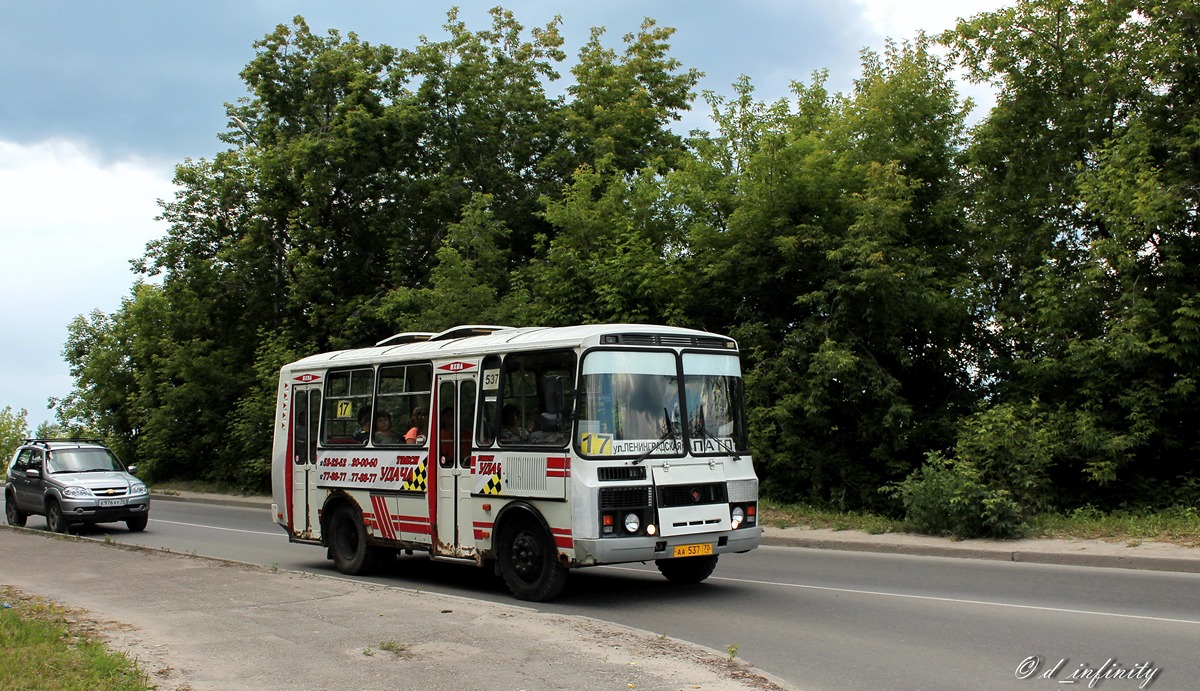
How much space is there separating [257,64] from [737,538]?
29.3m

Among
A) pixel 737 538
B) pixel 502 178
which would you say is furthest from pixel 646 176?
pixel 737 538

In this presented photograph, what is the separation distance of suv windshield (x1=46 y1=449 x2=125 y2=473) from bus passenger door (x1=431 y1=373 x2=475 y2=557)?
1257 centimetres

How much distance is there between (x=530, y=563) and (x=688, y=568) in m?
2.16

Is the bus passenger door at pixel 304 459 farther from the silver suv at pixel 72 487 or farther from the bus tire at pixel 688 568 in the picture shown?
the silver suv at pixel 72 487

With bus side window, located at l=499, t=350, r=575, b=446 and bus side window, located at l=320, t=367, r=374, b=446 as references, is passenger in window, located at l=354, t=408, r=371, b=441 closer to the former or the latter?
bus side window, located at l=320, t=367, r=374, b=446

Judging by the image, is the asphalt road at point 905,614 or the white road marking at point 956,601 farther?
the white road marking at point 956,601

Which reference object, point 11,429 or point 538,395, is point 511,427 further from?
point 11,429

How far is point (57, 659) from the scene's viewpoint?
23.1 ft

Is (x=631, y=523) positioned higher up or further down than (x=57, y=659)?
higher up

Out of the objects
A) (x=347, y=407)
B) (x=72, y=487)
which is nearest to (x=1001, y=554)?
(x=347, y=407)

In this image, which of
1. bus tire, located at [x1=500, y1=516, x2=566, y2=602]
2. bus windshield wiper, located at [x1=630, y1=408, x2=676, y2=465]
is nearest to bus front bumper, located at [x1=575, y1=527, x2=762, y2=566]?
bus tire, located at [x1=500, y1=516, x2=566, y2=602]

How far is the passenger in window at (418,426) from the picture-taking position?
1255 centimetres

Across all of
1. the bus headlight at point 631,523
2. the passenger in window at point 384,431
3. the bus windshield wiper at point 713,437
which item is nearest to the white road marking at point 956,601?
the bus windshield wiper at point 713,437

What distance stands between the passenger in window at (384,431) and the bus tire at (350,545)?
3.82 feet
